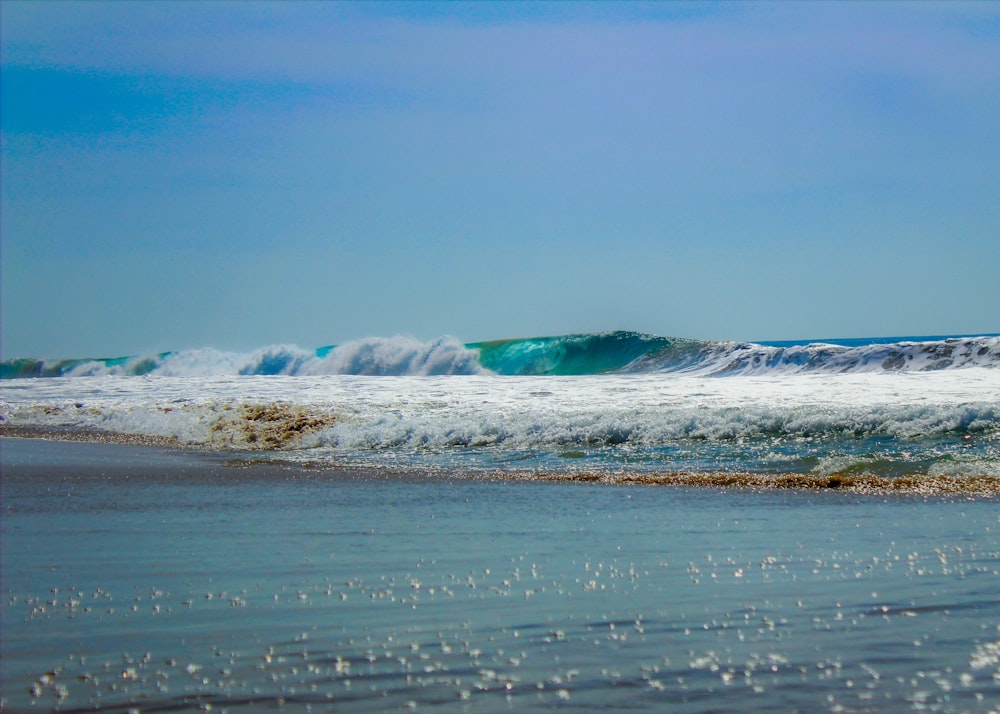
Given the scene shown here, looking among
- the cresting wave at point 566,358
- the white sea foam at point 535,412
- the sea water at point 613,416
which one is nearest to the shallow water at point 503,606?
the sea water at point 613,416

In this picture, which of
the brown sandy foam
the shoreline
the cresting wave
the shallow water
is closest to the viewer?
the shallow water

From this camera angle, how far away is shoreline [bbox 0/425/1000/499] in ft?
29.7

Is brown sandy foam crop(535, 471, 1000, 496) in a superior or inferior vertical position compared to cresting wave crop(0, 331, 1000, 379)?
inferior

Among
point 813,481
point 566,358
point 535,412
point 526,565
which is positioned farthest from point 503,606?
point 566,358

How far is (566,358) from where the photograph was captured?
44.4 m

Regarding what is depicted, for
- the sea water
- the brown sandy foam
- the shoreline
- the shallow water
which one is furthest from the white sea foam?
the shallow water

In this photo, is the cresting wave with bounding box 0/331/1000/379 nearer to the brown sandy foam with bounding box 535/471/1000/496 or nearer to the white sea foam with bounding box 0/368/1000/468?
the white sea foam with bounding box 0/368/1000/468

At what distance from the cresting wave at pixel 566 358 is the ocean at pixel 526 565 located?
1402 centimetres

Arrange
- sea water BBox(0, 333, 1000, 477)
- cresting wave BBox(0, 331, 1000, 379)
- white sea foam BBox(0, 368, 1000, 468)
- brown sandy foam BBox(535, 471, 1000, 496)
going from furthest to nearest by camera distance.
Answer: cresting wave BBox(0, 331, 1000, 379), white sea foam BBox(0, 368, 1000, 468), sea water BBox(0, 333, 1000, 477), brown sandy foam BBox(535, 471, 1000, 496)

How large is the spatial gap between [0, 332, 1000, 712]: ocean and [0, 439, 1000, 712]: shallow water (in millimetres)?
19

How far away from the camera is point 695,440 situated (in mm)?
13531

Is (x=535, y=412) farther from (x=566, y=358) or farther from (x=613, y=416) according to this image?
(x=566, y=358)

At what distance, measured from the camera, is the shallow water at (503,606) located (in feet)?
10.7

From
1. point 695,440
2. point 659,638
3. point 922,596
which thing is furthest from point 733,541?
point 695,440
